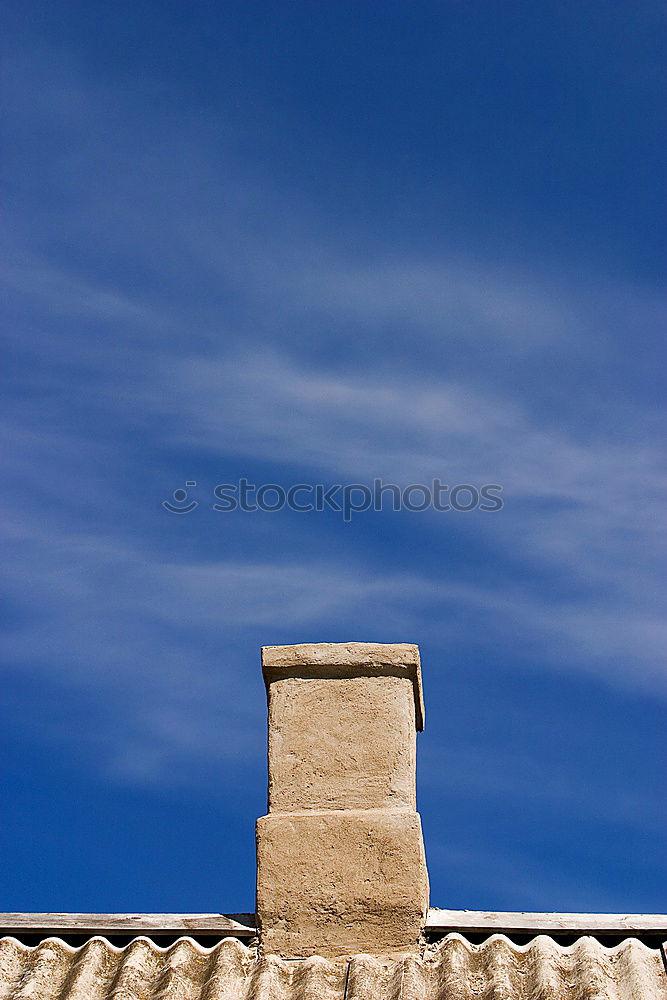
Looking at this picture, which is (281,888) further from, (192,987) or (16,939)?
(16,939)

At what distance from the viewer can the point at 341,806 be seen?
4.62 metres

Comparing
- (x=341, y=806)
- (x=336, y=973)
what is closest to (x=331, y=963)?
(x=336, y=973)

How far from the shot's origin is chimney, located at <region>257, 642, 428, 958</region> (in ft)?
14.5

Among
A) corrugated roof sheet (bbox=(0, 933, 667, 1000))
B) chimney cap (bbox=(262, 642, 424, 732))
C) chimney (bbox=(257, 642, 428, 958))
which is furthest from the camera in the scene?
chimney cap (bbox=(262, 642, 424, 732))

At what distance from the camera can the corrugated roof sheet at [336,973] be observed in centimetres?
410

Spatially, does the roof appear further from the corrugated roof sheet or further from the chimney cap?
the chimney cap

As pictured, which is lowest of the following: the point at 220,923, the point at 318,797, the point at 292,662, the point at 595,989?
the point at 595,989

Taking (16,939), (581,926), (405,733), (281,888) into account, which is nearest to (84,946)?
(16,939)

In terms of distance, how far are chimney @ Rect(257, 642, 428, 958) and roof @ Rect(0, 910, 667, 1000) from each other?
99 millimetres

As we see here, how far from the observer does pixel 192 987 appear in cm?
429

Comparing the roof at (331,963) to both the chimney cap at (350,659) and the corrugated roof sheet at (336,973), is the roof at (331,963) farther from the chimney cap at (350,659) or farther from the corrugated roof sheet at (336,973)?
the chimney cap at (350,659)

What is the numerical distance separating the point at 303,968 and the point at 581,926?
98 centimetres

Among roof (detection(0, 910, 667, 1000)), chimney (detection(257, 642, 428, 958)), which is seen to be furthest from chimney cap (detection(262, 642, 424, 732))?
roof (detection(0, 910, 667, 1000))

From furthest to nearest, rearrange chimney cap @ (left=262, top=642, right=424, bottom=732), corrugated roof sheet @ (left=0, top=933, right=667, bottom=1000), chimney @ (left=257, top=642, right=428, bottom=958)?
1. chimney cap @ (left=262, top=642, right=424, bottom=732)
2. chimney @ (left=257, top=642, right=428, bottom=958)
3. corrugated roof sheet @ (left=0, top=933, right=667, bottom=1000)
